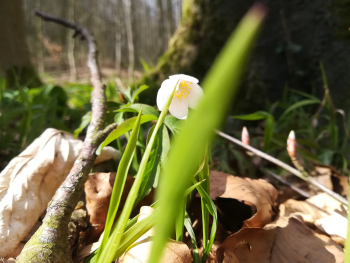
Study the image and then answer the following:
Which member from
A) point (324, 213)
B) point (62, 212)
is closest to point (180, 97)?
point (62, 212)

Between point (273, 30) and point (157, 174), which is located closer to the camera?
point (157, 174)

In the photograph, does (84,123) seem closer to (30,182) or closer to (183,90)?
(30,182)

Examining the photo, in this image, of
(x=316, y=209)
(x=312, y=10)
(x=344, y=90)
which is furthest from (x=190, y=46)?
(x=316, y=209)

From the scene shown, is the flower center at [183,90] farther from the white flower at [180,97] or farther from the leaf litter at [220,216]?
the leaf litter at [220,216]

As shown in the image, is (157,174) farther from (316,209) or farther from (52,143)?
(316,209)

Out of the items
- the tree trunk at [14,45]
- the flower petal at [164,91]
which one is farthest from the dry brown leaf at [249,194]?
the tree trunk at [14,45]

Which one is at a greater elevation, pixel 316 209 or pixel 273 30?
pixel 273 30
